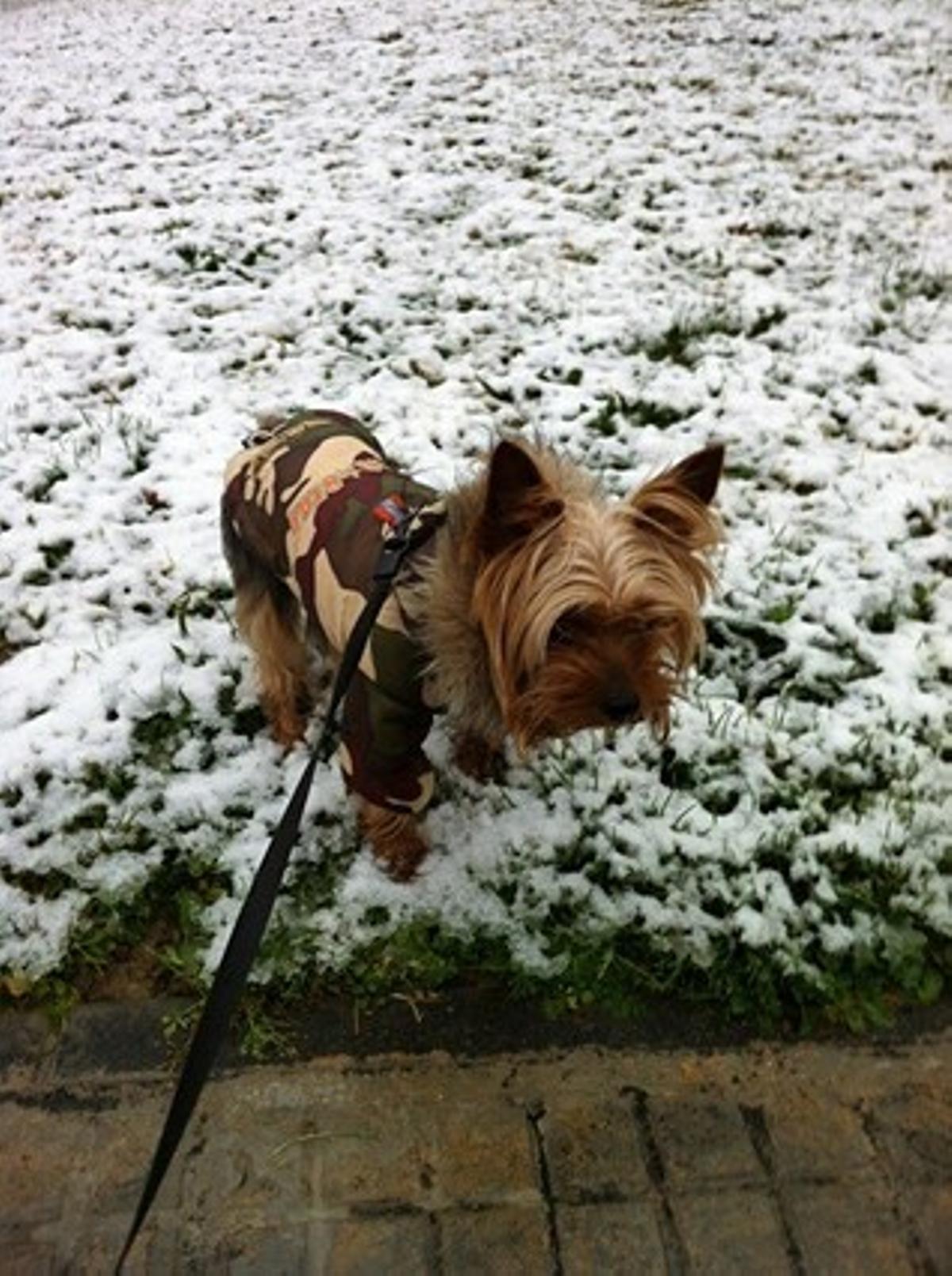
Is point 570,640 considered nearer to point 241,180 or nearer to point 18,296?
point 18,296

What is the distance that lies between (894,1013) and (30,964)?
269 centimetres

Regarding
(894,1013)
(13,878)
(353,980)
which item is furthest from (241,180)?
(894,1013)

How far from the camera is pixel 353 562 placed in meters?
2.69

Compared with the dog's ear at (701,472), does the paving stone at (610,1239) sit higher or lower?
lower

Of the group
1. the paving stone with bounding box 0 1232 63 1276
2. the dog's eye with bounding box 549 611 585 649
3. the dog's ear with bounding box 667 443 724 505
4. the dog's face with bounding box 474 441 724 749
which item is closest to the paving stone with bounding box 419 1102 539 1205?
the paving stone with bounding box 0 1232 63 1276

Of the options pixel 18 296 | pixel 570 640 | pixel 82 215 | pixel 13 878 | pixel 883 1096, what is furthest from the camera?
pixel 82 215

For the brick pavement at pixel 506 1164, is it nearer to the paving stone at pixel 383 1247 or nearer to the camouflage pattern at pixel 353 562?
the paving stone at pixel 383 1247

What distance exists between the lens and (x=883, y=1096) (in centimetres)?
263

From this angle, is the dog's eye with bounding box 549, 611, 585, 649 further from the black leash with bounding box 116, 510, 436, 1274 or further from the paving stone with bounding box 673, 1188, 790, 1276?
the paving stone with bounding box 673, 1188, 790, 1276

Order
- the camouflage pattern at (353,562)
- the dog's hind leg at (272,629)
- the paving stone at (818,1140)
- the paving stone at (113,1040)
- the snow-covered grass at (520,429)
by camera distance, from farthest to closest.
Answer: the dog's hind leg at (272,629) → the snow-covered grass at (520,429) → the paving stone at (113,1040) → the camouflage pattern at (353,562) → the paving stone at (818,1140)

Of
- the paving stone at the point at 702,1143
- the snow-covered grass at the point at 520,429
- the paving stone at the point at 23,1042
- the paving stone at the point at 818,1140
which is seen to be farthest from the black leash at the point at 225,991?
the paving stone at the point at 818,1140

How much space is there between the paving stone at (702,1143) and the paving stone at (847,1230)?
0.44 ft

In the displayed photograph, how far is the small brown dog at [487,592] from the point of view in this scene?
2.28m

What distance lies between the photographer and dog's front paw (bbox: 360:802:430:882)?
120 inches
